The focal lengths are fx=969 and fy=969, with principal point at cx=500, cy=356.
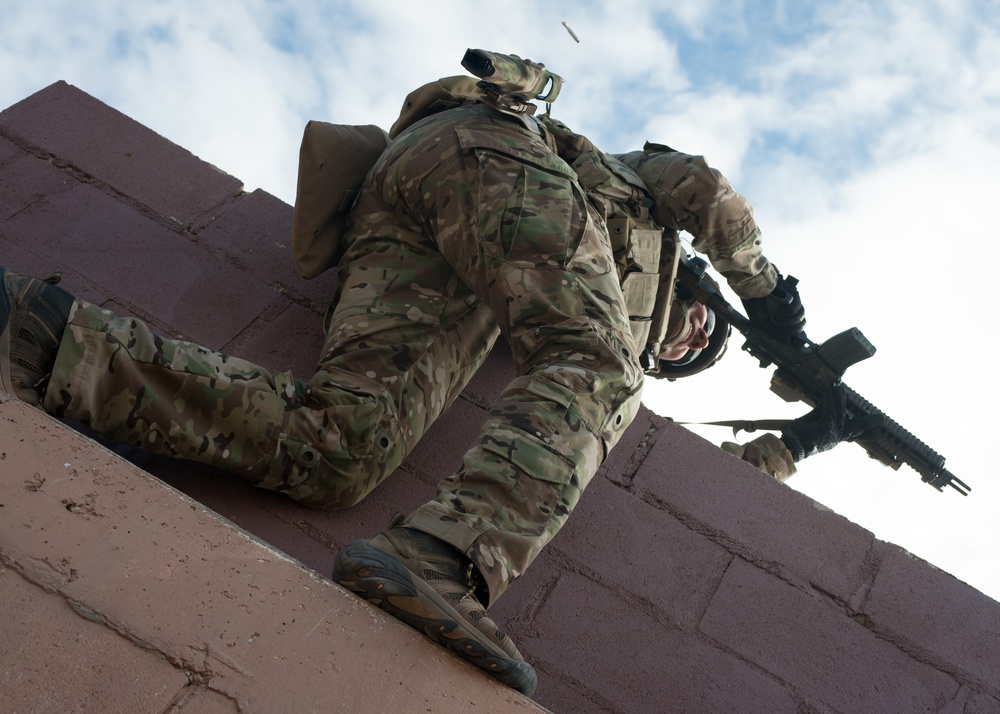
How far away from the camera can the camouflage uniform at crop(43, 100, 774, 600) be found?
1579mm

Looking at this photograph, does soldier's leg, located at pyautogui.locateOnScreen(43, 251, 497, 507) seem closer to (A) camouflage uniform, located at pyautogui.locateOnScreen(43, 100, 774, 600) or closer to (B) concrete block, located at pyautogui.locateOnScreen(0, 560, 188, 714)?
(A) camouflage uniform, located at pyautogui.locateOnScreen(43, 100, 774, 600)

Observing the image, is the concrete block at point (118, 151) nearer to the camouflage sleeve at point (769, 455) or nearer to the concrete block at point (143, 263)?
the concrete block at point (143, 263)

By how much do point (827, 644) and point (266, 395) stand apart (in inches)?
51.6

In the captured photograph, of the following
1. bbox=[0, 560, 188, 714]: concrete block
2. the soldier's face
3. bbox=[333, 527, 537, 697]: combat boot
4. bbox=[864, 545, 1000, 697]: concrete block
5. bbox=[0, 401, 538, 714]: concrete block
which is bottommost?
bbox=[0, 560, 188, 714]: concrete block

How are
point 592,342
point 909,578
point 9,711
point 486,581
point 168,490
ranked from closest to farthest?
point 9,711
point 168,490
point 486,581
point 592,342
point 909,578

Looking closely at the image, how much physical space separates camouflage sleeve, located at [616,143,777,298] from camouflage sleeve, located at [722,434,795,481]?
68 centimetres

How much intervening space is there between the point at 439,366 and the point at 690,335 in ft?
4.94

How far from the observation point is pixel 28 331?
1.58m

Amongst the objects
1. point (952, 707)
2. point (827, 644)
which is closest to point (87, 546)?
point (827, 644)

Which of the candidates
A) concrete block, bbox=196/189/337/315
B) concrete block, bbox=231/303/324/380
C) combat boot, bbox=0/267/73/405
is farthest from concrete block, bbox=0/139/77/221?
combat boot, bbox=0/267/73/405

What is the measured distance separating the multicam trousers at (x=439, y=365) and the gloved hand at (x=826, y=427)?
1.54 meters

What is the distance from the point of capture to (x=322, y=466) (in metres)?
1.88

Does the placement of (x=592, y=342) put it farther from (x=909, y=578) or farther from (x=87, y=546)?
(x=909, y=578)

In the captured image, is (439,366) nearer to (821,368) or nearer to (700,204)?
(700,204)
